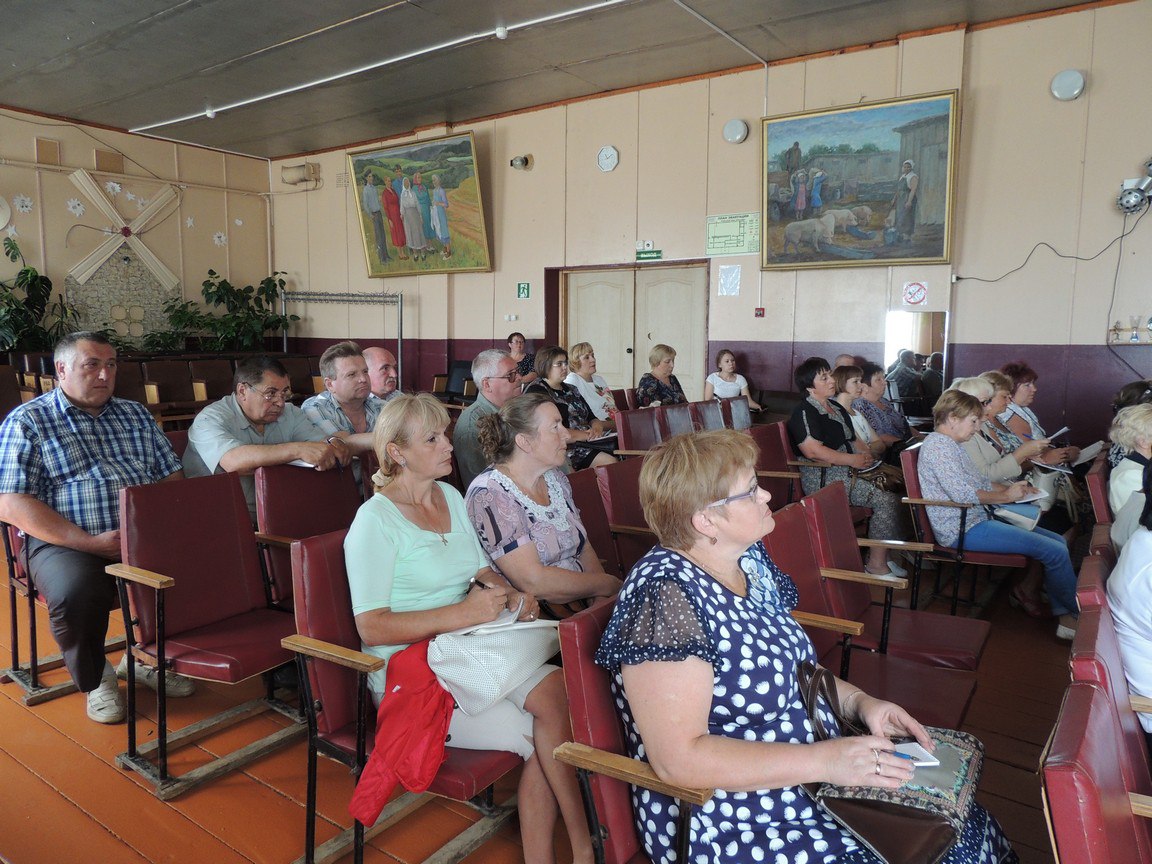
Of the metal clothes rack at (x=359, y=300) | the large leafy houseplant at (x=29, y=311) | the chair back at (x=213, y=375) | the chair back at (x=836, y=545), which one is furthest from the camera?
the metal clothes rack at (x=359, y=300)

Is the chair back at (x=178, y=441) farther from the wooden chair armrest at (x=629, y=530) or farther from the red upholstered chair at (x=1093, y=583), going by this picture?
the red upholstered chair at (x=1093, y=583)

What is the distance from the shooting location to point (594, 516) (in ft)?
9.34

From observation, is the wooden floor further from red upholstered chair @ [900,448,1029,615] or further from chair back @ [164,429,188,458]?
chair back @ [164,429,188,458]

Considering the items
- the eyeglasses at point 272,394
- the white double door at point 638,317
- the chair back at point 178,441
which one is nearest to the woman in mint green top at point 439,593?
the eyeglasses at point 272,394

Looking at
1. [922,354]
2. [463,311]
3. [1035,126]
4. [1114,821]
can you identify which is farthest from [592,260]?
[1114,821]

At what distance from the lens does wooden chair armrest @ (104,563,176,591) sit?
215 centimetres

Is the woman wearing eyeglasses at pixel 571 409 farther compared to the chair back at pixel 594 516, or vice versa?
the woman wearing eyeglasses at pixel 571 409

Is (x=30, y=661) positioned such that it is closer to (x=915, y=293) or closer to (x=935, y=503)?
(x=935, y=503)

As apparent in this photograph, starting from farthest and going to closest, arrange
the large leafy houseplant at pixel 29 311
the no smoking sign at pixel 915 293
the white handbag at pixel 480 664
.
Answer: the large leafy houseplant at pixel 29 311 → the no smoking sign at pixel 915 293 → the white handbag at pixel 480 664

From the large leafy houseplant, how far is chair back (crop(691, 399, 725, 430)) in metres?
7.99

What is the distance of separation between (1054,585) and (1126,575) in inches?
77.8

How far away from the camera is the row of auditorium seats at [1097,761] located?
3.26ft

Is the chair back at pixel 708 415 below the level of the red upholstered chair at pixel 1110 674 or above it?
above

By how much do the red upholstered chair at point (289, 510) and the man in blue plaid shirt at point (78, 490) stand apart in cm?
48
